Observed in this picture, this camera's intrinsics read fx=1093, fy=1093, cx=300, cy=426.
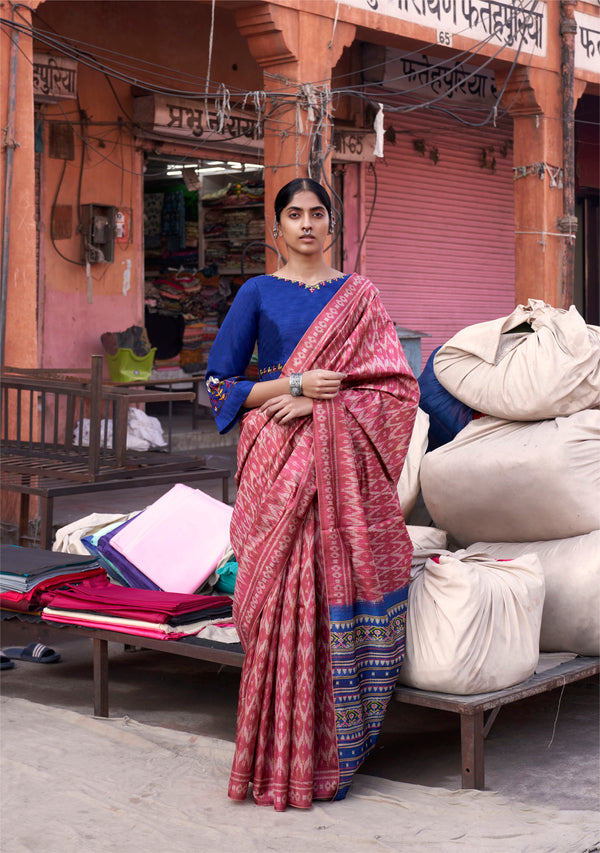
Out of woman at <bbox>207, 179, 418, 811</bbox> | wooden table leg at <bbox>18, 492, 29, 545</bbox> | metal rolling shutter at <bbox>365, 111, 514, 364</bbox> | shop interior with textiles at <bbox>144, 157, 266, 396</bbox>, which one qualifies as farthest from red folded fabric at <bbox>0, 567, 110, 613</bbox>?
metal rolling shutter at <bbox>365, 111, 514, 364</bbox>

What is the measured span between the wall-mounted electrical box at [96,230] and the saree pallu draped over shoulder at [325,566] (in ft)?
21.7

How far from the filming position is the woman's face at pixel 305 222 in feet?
10.6

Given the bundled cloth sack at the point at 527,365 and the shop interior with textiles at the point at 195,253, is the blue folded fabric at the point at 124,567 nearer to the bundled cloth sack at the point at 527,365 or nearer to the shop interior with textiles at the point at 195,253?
the bundled cloth sack at the point at 527,365

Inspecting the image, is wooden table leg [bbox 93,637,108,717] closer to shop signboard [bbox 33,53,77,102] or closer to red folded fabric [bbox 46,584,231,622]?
red folded fabric [bbox 46,584,231,622]

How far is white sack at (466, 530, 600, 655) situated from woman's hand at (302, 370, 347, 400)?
1.16 meters

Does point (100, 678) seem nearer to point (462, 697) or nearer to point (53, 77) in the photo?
point (462, 697)

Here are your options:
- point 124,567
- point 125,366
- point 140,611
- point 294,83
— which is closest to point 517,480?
point 140,611

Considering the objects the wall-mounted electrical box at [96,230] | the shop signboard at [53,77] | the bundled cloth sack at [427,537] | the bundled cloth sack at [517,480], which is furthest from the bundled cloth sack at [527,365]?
the wall-mounted electrical box at [96,230]

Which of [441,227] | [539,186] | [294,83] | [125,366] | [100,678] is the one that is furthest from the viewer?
[441,227]

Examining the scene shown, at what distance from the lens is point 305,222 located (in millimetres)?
3234

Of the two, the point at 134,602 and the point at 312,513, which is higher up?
the point at 312,513

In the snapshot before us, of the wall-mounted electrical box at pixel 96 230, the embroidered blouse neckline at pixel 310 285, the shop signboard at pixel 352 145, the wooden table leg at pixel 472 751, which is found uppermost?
the shop signboard at pixel 352 145

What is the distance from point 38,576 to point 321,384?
1.60 meters

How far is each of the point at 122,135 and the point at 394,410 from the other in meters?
7.24
